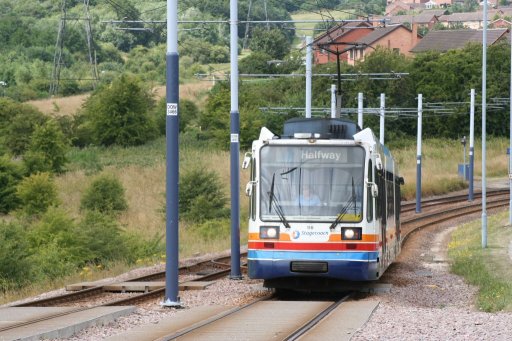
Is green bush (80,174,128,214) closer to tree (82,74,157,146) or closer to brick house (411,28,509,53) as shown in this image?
tree (82,74,157,146)

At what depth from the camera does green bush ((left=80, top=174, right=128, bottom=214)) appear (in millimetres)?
51562

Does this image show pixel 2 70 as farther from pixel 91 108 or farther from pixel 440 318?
pixel 440 318

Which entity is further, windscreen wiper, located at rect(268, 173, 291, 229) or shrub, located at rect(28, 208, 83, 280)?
shrub, located at rect(28, 208, 83, 280)

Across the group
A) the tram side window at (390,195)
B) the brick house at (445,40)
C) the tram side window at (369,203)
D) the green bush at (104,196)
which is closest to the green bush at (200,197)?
the green bush at (104,196)

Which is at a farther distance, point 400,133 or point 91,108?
point 400,133

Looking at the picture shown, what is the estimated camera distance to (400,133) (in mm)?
89875

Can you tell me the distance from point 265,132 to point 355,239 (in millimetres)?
2714

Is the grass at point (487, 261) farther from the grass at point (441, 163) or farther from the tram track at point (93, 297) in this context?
the grass at point (441, 163)

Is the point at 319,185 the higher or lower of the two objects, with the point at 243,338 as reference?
higher

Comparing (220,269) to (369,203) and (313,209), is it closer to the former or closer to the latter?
(313,209)

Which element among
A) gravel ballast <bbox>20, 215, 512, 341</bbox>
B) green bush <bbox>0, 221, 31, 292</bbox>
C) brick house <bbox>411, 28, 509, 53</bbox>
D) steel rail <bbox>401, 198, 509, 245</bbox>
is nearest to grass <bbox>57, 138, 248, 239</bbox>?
steel rail <bbox>401, 198, 509, 245</bbox>

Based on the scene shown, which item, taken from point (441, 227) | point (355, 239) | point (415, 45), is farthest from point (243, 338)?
point (415, 45)

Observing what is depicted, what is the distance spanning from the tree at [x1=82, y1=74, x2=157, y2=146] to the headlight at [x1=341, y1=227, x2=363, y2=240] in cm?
5884

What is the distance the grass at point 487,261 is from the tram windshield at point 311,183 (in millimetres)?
3069
